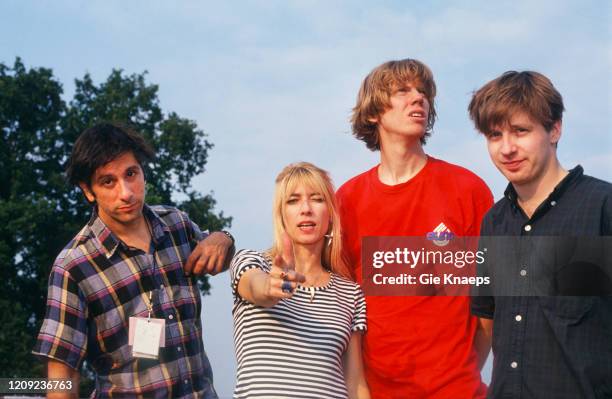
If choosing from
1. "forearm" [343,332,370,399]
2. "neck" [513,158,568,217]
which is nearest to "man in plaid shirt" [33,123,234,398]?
"forearm" [343,332,370,399]

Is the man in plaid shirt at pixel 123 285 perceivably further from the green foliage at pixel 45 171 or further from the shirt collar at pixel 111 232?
the green foliage at pixel 45 171

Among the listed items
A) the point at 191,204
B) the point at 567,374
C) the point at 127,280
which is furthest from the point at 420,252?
the point at 191,204

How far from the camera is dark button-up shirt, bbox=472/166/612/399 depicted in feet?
14.1

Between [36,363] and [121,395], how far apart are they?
75.0ft

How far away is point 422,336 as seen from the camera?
5273 mm

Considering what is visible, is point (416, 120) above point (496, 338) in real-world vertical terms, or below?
above

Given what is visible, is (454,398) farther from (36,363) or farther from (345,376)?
(36,363)

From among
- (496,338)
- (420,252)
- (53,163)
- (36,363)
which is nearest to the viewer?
(496,338)

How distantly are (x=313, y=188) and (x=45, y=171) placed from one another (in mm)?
27203

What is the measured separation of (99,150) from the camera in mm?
5633

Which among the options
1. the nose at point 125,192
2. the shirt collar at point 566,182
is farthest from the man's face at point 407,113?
the nose at point 125,192

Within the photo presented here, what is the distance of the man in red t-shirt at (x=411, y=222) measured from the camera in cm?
525

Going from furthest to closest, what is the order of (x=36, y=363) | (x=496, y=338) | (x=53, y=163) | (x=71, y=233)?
(x=53, y=163)
(x=71, y=233)
(x=36, y=363)
(x=496, y=338)

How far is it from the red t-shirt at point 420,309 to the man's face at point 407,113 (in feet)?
1.00
